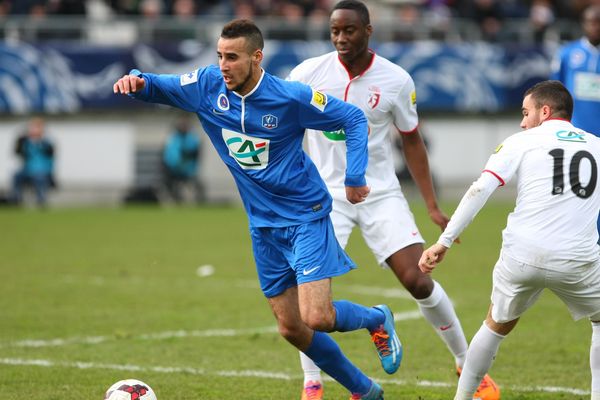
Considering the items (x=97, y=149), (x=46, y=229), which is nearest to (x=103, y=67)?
(x=97, y=149)

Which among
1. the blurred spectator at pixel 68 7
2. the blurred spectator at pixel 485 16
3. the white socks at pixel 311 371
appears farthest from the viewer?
the blurred spectator at pixel 485 16

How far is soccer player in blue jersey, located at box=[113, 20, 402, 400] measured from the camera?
6.41 m

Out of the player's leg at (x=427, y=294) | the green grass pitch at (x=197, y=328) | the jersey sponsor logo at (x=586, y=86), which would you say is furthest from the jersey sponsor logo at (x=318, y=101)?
the jersey sponsor logo at (x=586, y=86)

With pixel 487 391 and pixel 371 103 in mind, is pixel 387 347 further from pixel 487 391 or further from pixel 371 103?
pixel 371 103

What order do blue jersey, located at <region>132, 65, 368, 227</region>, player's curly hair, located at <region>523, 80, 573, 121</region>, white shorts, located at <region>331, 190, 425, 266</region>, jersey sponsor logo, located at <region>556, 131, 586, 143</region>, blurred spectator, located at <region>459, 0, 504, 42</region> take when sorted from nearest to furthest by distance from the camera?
jersey sponsor logo, located at <region>556, 131, 586, 143</region> → player's curly hair, located at <region>523, 80, 573, 121</region> → blue jersey, located at <region>132, 65, 368, 227</region> → white shorts, located at <region>331, 190, 425, 266</region> → blurred spectator, located at <region>459, 0, 504, 42</region>

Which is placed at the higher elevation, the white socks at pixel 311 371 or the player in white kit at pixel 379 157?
the player in white kit at pixel 379 157

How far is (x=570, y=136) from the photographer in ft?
20.1

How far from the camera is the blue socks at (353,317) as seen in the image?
6504 millimetres

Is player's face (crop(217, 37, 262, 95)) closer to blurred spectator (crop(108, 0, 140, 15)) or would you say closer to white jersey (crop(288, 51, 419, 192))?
white jersey (crop(288, 51, 419, 192))

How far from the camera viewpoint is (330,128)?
655cm

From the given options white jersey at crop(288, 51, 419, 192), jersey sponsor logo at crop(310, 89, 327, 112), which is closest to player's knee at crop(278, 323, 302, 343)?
jersey sponsor logo at crop(310, 89, 327, 112)

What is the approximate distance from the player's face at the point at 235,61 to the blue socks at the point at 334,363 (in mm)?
1630

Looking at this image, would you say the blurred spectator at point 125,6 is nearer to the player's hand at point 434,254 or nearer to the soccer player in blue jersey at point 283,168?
the soccer player in blue jersey at point 283,168

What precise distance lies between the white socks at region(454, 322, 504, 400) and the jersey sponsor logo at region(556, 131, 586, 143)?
3.93ft
